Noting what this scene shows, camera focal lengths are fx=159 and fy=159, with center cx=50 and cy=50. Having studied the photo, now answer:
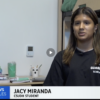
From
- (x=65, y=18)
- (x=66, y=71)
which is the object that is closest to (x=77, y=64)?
(x=66, y=71)

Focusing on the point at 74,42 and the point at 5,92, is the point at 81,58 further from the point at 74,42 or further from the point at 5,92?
the point at 5,92

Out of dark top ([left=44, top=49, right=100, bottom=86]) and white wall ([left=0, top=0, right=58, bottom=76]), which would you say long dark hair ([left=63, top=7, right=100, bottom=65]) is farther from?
white wall ([left=0, top=0, right=58, bottom=76])

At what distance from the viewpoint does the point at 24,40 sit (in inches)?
74.0

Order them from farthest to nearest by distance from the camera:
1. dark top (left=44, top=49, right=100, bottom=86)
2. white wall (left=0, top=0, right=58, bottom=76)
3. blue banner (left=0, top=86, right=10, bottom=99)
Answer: white wall (left=0, top=0, right=58, bottom=76) < dark top (left=44, top=49, right=100, bottom=86) < blue banner (left=0, top=86, right=10, bottom=99)

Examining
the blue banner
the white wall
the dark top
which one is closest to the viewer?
the blue banner

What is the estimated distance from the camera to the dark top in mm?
813

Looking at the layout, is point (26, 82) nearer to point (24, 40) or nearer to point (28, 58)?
point (28, 58)

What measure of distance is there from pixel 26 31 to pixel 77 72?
119 cm

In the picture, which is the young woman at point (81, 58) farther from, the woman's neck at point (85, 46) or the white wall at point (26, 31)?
the white wall at point (26, 31)

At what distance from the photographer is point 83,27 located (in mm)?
859

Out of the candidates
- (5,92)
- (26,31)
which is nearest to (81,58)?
(5,92)

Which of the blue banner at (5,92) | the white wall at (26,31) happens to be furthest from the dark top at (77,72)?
the white wall at (26,31)

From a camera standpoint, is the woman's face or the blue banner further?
the woman's face

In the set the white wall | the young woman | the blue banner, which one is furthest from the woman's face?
the white wall
